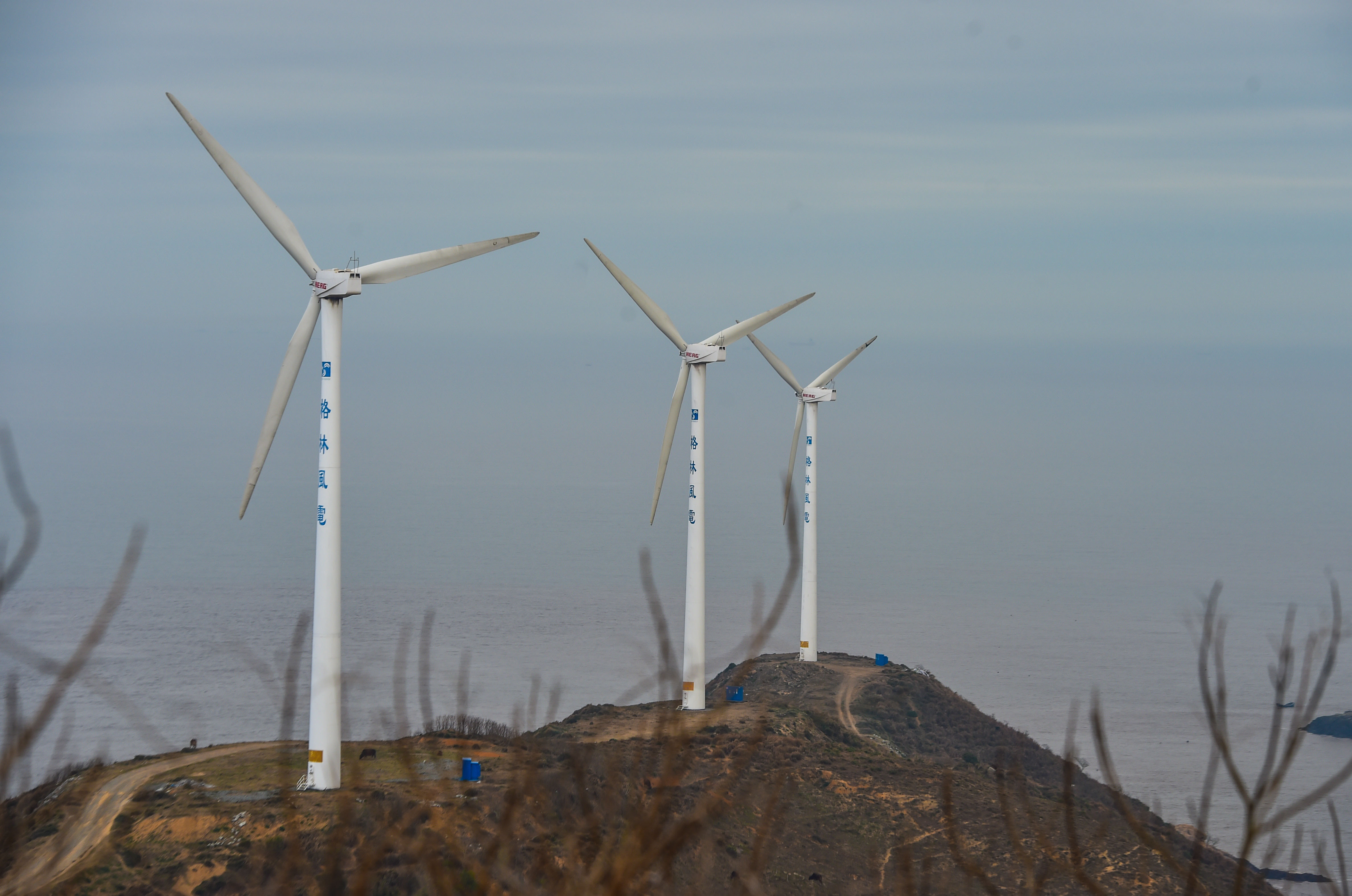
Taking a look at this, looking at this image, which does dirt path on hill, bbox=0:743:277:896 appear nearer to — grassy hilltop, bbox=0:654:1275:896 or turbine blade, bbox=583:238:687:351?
grassy hilltop, bbox=0:654:1275:896

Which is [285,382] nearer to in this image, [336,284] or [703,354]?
[336,284]

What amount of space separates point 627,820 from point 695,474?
55.9 metres

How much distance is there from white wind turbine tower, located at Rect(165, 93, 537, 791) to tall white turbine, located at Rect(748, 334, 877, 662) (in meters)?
46.1

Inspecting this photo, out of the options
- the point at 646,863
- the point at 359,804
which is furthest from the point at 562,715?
the point at 646,863

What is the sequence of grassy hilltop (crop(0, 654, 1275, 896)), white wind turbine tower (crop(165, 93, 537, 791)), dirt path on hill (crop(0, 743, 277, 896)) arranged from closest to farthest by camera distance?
grassy hilltop (crop(0, 654, 1275, 896)) < dirt path on hill (crop(0, 743, 277, 896)) < white wind turbine tower (crop(165, 93, 537, 791))

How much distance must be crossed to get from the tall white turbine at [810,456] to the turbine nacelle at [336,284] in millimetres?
45739

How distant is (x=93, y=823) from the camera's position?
152ft

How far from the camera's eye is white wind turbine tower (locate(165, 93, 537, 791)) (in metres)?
47.8

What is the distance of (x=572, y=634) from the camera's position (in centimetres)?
15250

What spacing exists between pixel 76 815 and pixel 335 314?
1932 cm

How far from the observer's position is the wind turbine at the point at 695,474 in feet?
241

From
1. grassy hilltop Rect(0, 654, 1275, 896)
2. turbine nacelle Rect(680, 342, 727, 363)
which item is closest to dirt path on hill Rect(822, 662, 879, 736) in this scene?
grassy hilltop Rect(0, 654, 1275, 896)

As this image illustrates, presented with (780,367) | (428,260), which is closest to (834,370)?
(780,367)

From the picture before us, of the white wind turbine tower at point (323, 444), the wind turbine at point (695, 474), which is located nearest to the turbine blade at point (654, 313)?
the wind turbine at point (695, 474)
